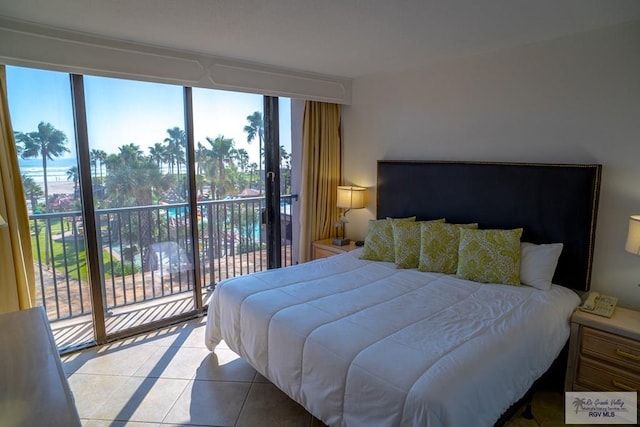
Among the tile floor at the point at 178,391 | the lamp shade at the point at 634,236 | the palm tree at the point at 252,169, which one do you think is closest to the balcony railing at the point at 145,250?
the palm tree at the point at 252,169

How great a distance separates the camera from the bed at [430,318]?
5.52ft

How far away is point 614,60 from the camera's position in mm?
2514

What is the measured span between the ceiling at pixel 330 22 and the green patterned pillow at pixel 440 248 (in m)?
1.46

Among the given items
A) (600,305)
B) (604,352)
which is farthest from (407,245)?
(604,352)

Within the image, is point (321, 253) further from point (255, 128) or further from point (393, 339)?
point (393, 339)

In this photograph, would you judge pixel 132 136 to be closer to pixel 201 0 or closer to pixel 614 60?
pixel 201 0

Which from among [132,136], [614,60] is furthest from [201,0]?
[614,60]

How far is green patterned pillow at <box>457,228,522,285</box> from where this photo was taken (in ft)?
8.95

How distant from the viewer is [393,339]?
6.30 ft

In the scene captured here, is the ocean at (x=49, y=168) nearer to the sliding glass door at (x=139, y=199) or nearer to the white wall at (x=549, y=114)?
the sliding glass door at (x=139, y=199)

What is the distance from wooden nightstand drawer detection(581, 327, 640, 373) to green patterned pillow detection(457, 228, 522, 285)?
0.53 m

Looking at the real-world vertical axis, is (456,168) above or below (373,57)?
below

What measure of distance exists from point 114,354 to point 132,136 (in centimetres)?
182

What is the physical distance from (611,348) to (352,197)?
8.21ft
